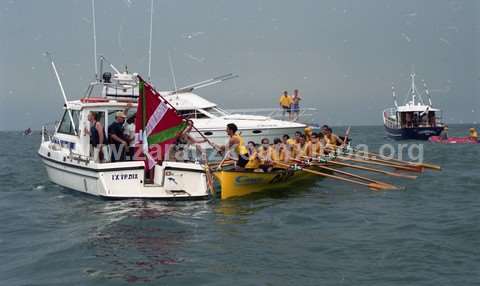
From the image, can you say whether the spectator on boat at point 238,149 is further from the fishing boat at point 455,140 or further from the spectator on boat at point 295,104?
the fishing boat at point 455,140

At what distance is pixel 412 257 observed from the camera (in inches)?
403

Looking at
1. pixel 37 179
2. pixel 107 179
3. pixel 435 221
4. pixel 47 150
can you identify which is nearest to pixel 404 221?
pixel 435 221

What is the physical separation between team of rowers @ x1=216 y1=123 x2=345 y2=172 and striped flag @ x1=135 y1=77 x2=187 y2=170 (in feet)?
6.71

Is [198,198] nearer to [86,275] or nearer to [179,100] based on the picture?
[86,275]

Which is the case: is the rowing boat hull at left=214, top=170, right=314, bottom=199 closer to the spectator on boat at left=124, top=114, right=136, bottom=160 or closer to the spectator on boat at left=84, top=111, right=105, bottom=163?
the spectator on boat at left=124, top=114, right=136, bottom=160

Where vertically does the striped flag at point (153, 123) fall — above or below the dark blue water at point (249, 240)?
above

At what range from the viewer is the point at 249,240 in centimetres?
1154

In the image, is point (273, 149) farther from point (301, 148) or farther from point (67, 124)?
point (67, 124)

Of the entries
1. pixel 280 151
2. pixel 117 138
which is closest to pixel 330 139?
pixel 280 151

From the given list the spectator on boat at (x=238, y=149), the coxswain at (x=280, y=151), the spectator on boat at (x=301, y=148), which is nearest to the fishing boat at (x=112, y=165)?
the spectator on boat at (x=238, y=149)

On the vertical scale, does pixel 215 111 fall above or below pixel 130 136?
above

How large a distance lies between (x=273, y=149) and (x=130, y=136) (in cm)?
463

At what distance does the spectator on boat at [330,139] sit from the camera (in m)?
21.2

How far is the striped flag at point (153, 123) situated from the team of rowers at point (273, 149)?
2.05 metres
